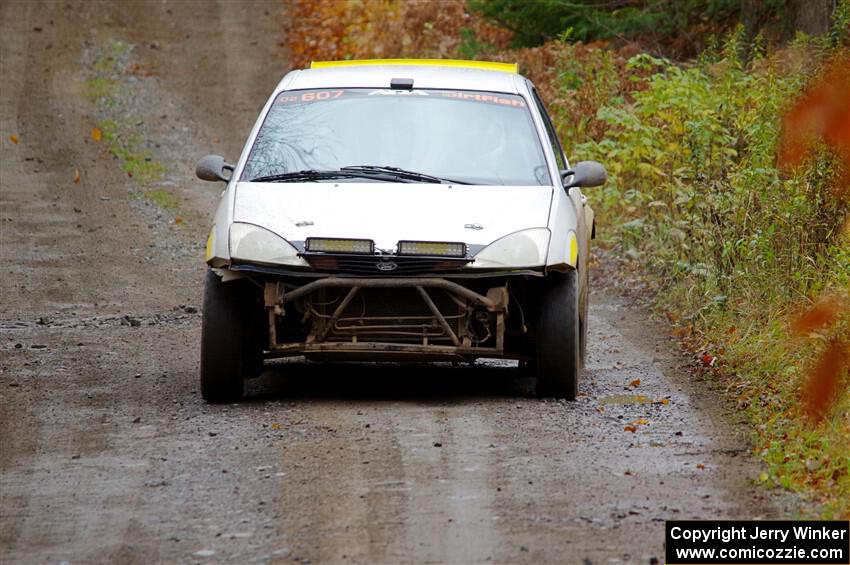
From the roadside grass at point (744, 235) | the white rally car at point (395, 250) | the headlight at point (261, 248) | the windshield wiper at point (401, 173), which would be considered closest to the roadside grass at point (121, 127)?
the roadside grass at point (744, 235)

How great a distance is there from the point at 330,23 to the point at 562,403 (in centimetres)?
1950

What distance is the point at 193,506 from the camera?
5934mm

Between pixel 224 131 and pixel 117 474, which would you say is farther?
pixel 224 131

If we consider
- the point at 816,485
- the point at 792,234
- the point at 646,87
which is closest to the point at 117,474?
the point at 816,485

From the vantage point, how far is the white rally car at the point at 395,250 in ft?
24.8

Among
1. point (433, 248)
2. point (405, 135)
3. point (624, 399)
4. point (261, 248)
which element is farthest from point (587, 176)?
point (261, 248)

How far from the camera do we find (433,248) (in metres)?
7.54

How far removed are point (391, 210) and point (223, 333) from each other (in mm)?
1132

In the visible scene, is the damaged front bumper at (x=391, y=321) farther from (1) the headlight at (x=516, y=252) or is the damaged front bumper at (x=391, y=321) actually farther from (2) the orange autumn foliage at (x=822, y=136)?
(2) the orange autumn foliage at (x=822, y=136)

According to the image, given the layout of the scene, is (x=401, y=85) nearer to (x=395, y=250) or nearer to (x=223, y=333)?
(x=395, y=250)

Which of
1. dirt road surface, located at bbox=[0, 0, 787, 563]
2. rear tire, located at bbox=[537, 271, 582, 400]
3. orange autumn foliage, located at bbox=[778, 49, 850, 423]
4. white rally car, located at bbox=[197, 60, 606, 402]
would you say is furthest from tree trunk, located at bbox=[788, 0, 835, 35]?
orange autumn foliage, located at bbox=[778, 49, 850, 423]

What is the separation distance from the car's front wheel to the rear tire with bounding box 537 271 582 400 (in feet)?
5.36

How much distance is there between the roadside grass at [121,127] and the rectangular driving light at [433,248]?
31.8ft

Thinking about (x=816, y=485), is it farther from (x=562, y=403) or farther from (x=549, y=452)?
(x=562, y=403)
